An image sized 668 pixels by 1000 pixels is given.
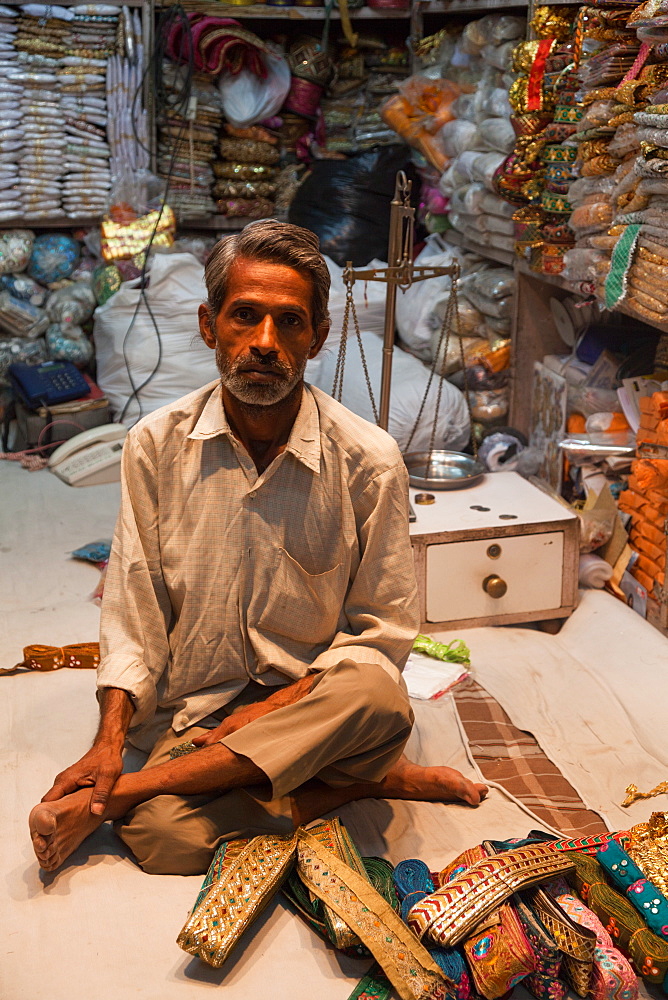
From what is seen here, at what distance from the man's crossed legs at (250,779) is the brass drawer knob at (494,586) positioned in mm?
1113

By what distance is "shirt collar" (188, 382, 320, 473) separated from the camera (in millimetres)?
2062

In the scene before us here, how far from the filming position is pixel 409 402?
13.9ft

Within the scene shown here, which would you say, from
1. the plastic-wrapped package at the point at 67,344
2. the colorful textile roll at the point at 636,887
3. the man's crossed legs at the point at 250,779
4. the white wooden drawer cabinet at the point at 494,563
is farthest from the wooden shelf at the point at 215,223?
the colorful textile roll at the point at 636,887

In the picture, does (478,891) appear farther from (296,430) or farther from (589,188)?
(589,188)

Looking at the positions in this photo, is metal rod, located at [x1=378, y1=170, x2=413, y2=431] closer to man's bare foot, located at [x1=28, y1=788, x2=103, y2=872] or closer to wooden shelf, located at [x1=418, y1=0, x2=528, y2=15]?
wooden shelf, located at [x1=418, y1=0, x2=528, y2=15]

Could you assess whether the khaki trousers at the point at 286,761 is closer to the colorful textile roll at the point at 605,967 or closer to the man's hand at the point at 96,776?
the man's hand at the point at 96,776

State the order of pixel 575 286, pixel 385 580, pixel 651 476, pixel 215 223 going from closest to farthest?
1. pixel 385 580
2. pixel 651 476
3. pixel 575 286
4. pixel 215 223

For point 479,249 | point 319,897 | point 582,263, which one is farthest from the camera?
point 479,249

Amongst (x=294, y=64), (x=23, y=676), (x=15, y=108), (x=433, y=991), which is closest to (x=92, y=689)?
(x=23, y=676)

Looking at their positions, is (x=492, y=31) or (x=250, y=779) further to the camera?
(x=492, y=31)

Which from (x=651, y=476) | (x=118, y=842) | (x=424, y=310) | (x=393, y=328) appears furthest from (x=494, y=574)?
(x=424, y=310)

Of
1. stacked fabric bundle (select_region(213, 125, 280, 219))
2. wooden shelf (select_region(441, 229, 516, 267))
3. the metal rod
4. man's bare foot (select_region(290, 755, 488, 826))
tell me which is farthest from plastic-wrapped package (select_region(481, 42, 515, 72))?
man's bare foot (select_region(290, 755, 488, 826))

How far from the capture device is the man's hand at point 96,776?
6.17 feet

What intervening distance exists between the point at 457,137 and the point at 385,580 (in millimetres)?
3070
